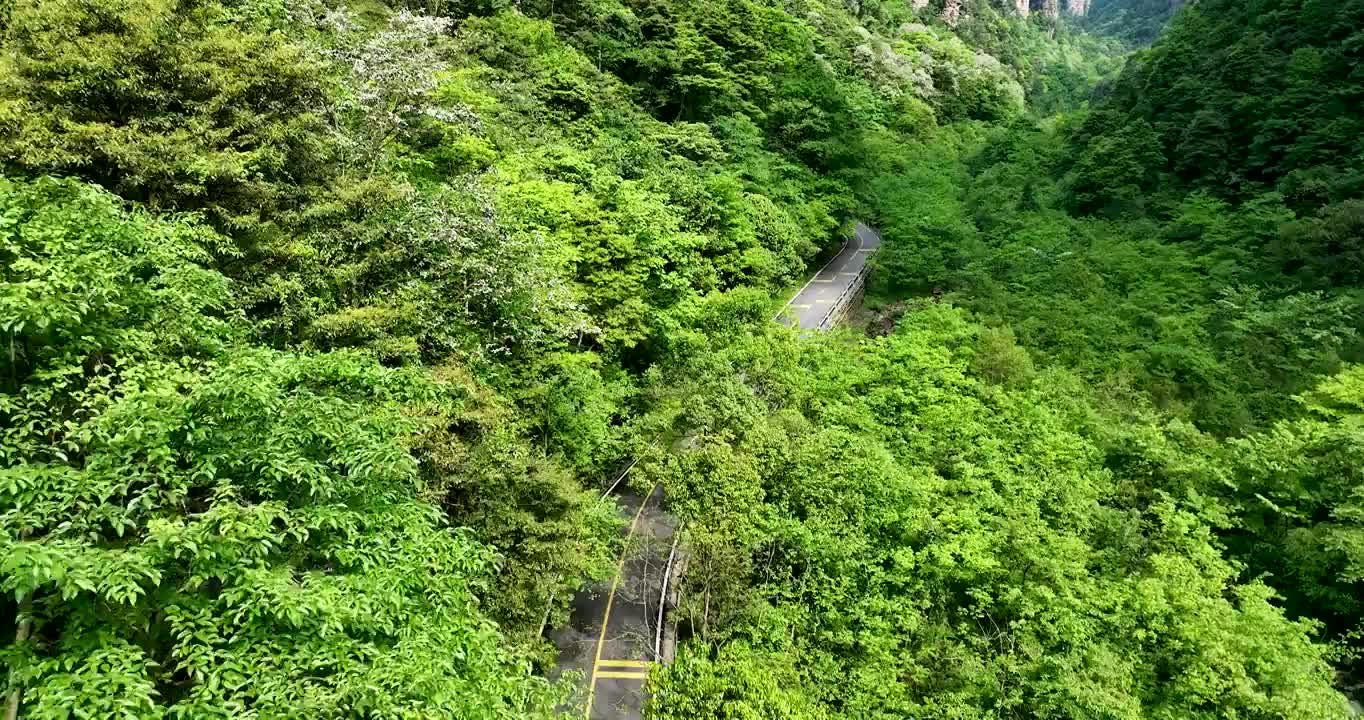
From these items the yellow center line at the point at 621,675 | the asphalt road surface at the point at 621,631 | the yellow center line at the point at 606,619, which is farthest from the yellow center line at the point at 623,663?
the yellow center line at the point at 621,675

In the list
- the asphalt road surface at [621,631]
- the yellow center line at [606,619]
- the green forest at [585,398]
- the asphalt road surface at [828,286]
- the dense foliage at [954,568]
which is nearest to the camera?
the green forest at [585,398]

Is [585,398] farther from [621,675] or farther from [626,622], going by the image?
[621,675]

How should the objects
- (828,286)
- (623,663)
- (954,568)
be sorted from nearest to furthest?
(954,568), (623,663), (828,286)

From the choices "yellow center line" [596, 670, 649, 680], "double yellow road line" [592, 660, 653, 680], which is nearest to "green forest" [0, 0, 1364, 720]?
"double yellow road line" [592, 660, 653, 680]

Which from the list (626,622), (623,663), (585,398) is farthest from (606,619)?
(585,398)

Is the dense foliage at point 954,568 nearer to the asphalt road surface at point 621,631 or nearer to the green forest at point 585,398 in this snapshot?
the green forest at point 585,398

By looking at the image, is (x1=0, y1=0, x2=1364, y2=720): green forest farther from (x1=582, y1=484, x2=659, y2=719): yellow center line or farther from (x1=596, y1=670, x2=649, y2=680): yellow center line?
(x1=596, y1=670, x2=649, y2=680): yellow center line

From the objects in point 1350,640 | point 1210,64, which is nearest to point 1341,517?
point 1350,640
